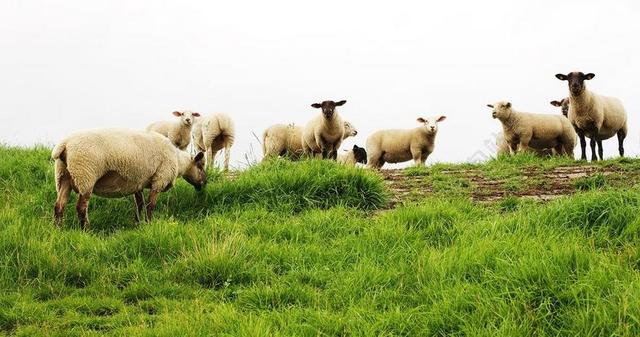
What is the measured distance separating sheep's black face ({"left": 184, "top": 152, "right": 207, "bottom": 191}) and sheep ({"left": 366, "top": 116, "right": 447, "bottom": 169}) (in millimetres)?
10530

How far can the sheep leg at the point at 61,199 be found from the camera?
7.43 metres

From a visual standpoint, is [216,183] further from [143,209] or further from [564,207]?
[564,207]

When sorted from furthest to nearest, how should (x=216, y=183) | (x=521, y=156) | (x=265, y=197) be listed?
(x=521, y=156) → (x=216, y=183) → (x=265, y=197)

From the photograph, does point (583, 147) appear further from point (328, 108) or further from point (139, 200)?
point (139, 200)

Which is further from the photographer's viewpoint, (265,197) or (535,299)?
(265,197)

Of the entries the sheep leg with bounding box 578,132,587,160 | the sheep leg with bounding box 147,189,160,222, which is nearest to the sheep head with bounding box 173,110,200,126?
the sheep leg with bounding box 147,189,160,222

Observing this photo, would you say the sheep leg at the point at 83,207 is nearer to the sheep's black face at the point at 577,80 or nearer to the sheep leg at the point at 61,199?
the sheep leg at the point at 61,199

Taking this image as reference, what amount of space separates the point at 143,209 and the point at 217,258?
2824 mm

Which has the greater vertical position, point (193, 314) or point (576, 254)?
point (576, 254)

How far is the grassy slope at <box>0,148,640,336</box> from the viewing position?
4.40m

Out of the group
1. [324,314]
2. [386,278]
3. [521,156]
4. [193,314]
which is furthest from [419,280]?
[521,156]

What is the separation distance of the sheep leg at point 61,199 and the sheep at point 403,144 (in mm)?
12394

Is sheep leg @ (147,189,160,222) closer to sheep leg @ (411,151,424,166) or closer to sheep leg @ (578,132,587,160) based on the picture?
sheep leg @ (578,132,587,160)

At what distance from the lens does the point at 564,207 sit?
237 inches
